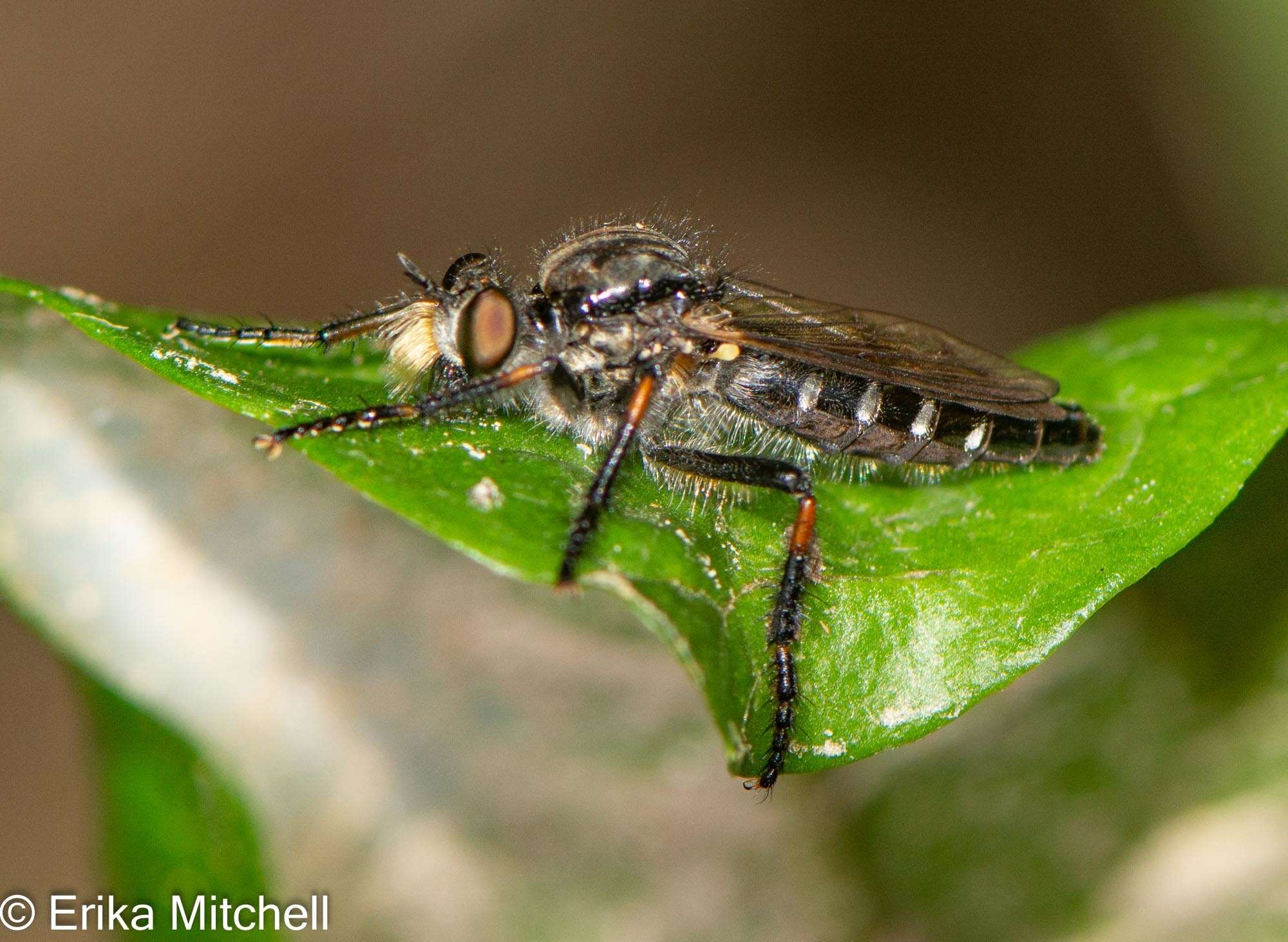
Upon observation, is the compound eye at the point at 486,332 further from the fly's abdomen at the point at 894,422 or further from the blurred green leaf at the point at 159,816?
the blurred green leaf at the point at 159,816

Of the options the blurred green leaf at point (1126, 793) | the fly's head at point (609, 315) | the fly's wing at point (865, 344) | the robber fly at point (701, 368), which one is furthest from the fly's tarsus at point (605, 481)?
the blurred green leaf at point (1126, 793)

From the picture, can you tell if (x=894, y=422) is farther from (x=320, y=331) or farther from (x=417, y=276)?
(x=320, y=331)

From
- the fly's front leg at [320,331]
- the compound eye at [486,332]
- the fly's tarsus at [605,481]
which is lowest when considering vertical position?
the fly's tarsus at [605,481]

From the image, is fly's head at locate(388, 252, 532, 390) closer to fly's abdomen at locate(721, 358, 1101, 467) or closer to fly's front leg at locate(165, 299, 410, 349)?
fly's front leg at locate(165, 299, 410, 349)

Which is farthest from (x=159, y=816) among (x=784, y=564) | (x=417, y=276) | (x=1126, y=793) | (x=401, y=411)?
(x=1126, y=793)

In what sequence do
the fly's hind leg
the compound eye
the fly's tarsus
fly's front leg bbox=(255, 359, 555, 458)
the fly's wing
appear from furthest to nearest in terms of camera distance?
the fly's wing, the compound eye, fly's front leg bbox=(255, 359, 555, 458), the fly's hind leg, the fly's tarsus

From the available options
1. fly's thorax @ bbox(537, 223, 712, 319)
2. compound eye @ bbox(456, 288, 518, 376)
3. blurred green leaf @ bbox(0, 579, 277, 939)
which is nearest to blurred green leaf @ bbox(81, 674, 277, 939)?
blurred green leaf @ bbox(0, 579, 277, 939)
